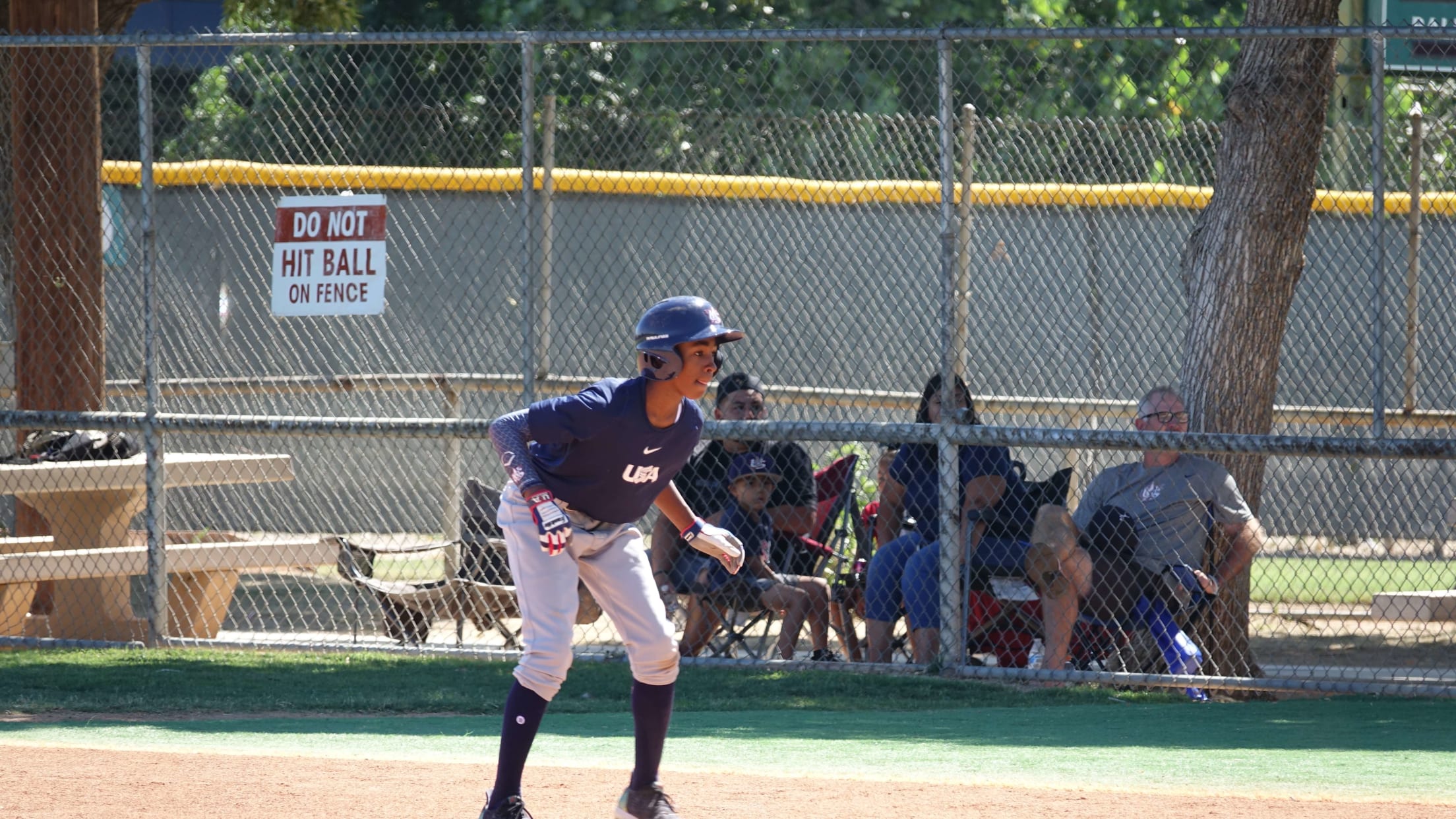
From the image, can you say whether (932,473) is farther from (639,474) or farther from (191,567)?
(191,567)

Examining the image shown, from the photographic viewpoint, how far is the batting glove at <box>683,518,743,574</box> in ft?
15.4

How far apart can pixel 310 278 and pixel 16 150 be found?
2138 millimetres

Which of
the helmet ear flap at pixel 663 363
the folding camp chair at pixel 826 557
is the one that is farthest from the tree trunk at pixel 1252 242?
the helmet ear flap at pixel 663 363

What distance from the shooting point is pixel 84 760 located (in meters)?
5.57

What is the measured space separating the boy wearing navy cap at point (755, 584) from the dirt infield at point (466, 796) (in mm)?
2181

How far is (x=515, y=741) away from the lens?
4.45 metres

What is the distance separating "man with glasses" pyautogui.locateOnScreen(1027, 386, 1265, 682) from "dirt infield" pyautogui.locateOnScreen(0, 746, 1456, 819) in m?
2.00

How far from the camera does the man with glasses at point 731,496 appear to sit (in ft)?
25.6

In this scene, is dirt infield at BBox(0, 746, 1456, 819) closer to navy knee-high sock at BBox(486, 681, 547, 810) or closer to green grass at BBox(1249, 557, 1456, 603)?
navy knee-high sock at BBox(486, 681, 547, 810)

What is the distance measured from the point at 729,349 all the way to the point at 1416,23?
4799mm

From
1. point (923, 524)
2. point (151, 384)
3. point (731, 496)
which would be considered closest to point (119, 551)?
point (151, 384)


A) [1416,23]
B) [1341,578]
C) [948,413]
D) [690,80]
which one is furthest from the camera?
[690,80]

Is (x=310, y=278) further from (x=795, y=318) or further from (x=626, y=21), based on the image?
(x=626, y=21)

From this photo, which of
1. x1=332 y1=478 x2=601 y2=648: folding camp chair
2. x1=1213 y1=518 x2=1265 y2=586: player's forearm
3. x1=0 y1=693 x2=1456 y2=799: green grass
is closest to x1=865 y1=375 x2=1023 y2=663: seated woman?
x1=0 y1=693 x2=1456 y2=799: green grass
